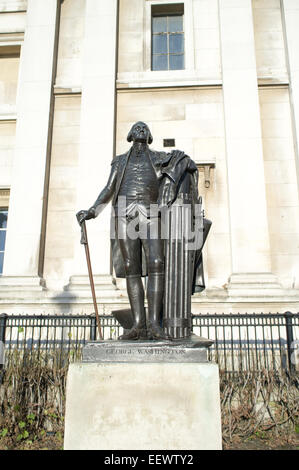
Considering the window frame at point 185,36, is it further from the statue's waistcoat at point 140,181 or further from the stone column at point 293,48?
the statue's waistcoat at point 140,181

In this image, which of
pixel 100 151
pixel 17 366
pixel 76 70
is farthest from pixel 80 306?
pixel 76 70

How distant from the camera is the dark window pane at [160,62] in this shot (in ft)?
44.7

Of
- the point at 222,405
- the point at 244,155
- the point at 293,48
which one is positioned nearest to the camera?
the point at 222,405

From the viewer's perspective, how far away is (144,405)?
3.51m

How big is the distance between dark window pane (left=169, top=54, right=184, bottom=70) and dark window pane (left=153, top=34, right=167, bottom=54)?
359 millimetres

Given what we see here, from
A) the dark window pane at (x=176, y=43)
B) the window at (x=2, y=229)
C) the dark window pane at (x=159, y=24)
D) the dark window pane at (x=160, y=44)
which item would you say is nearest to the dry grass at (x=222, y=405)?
the window at (x=2, y=229)

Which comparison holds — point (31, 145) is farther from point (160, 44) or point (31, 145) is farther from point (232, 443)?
point (232, 443)

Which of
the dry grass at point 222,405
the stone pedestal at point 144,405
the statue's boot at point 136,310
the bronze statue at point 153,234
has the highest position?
the bronze statue at point 153,234

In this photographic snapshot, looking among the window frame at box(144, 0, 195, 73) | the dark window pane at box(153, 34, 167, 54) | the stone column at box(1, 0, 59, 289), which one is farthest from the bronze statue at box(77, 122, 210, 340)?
the dark window pane at box(153, 34, 167, 54)

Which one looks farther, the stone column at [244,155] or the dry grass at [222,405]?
the stone column at [244,155]

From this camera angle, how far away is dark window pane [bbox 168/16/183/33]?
46.1 feet

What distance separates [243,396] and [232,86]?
916 centimetres

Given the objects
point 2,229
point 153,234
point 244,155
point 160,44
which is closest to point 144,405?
point 153,234

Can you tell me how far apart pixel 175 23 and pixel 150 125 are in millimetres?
4464
